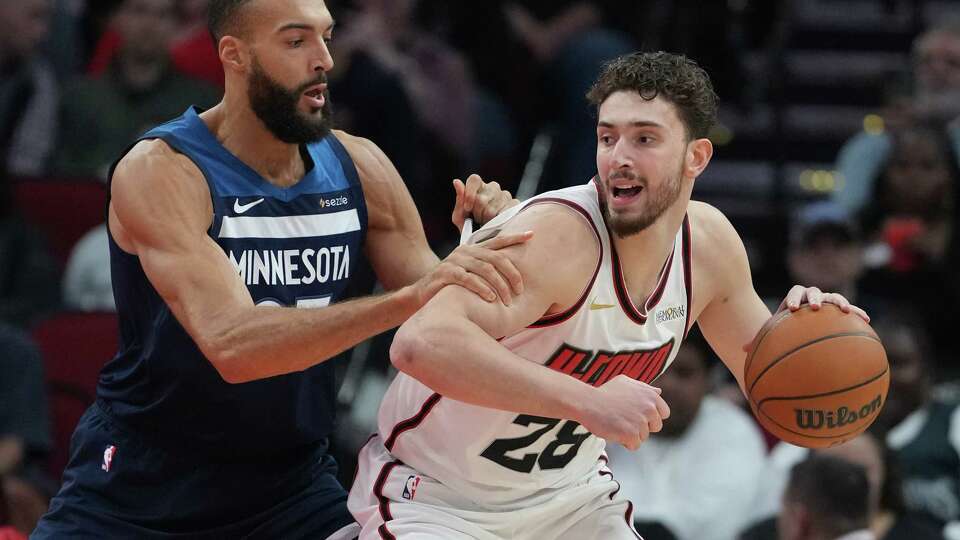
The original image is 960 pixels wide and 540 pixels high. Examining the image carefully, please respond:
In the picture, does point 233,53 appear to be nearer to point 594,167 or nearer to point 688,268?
point 688,268

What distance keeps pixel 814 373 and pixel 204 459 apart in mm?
1786

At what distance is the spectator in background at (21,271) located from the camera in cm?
812

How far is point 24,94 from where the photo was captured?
29.6 ft

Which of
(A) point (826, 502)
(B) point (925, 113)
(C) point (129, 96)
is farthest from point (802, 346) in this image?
(C) point (129, 96)

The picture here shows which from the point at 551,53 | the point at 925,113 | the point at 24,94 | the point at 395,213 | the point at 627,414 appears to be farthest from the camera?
the point at 551,53

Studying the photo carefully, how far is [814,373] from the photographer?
175 inches

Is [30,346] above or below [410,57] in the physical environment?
below

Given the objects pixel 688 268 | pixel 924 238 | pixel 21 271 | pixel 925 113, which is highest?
pixel 925 113

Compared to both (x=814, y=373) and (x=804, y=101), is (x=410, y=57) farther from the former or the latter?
(x=814, y=373)

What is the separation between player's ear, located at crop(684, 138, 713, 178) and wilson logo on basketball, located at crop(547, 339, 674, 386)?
494 millimetres

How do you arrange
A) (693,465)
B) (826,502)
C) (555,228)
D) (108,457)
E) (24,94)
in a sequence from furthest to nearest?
(24,94), (693,465), (826,502), (108,457), (555,228)

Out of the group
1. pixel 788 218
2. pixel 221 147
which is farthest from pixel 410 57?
pixel 221 147

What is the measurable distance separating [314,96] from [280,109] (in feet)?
0.39

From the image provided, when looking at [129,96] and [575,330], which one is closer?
[575,330]
